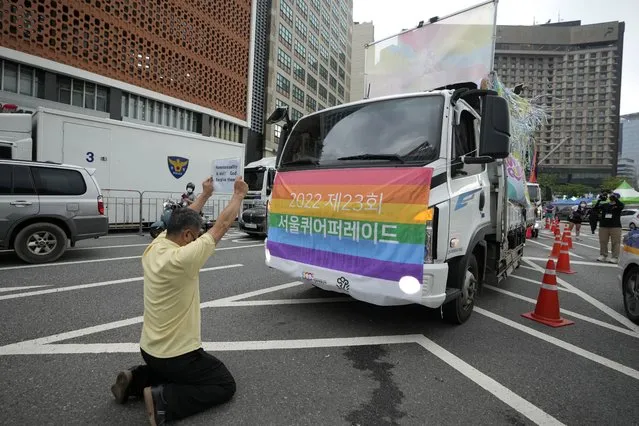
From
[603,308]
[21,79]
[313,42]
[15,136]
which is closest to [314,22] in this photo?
[313,42]

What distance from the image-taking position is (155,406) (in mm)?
2201

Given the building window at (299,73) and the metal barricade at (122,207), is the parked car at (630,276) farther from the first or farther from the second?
the building window at (299,73)

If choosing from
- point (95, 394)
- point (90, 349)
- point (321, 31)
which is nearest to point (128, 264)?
point (90, 349)

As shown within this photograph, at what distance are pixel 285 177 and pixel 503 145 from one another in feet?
7.82

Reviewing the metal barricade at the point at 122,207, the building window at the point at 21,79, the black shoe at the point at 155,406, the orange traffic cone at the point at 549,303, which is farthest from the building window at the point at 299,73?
the black shoe at the point at 155,406

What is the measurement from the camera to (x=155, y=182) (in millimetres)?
12039

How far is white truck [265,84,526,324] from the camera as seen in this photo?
3391 mm

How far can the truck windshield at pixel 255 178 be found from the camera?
1377 centimetres

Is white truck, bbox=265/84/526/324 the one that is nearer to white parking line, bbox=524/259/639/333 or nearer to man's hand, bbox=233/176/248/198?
man's hand, bbox=233/176/248/198

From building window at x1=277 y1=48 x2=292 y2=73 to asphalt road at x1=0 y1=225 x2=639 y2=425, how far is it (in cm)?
4116

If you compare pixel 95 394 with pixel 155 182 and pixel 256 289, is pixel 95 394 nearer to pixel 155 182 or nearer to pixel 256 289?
pixel 256 289

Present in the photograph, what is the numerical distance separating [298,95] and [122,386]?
4932cm

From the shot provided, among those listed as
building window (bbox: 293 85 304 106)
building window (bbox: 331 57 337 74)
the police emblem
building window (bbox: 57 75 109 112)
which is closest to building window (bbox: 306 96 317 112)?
building window (bbox: 293 85 304 106)

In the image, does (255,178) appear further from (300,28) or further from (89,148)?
(300,28)
